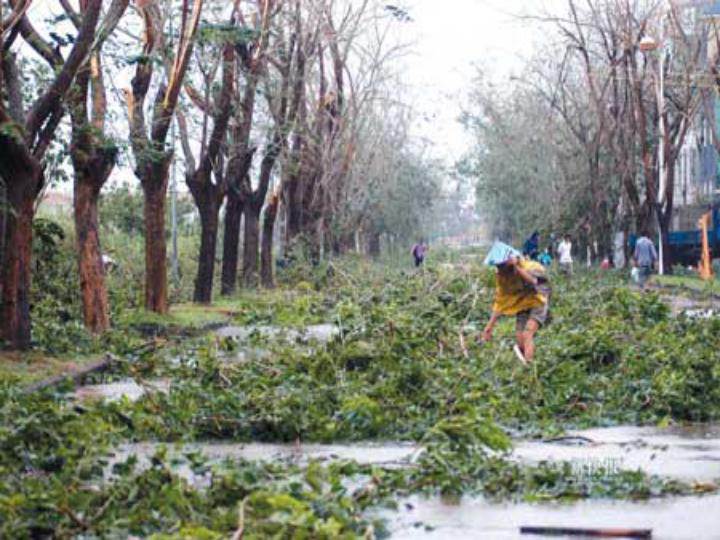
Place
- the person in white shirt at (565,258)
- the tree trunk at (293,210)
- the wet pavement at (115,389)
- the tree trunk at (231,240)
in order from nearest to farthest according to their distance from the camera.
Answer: the wet pavement at (115,389)
the tree trunk at (231,240)
the tree trunk at (293,210)
the person in white shirt at (565,258)

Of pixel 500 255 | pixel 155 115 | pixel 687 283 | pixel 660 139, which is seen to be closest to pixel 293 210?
pixel 660 139

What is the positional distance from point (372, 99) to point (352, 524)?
5930cm

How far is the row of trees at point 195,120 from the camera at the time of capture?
2356 centimetres

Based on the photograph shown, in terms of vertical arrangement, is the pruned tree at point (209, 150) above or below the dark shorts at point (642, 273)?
above

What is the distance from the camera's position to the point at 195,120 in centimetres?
4300

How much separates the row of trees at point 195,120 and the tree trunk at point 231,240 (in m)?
0.05

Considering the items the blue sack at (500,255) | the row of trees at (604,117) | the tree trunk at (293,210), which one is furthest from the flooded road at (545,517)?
the tree trunk at (293,210)

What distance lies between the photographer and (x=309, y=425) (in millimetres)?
15234

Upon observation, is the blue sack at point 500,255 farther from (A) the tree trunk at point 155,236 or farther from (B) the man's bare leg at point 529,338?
(A) the tree trunk at point 155,236

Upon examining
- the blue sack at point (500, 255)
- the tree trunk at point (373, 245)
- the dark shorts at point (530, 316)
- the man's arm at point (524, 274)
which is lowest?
the dark shorts at point (530, 316)

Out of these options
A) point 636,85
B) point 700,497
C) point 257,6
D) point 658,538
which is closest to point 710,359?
point 700,497

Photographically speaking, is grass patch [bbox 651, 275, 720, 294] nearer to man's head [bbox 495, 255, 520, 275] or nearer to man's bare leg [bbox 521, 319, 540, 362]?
man's bare leg [bbox 521, 319, 540, 362]

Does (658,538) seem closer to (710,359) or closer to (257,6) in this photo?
(710,359)

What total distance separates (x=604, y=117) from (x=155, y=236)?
25.1 m
